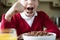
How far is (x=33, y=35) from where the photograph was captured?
2.45 ft

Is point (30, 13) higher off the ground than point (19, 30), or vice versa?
point (30, 13)

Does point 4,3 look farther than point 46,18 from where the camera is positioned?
Yes

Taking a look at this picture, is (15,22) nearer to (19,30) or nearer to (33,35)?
(19,30)

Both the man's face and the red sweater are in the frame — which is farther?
the red sweater

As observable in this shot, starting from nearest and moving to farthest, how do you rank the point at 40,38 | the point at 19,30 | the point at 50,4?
1. the point at 40,38
2. the point at 19,30
3. the point at 50,4

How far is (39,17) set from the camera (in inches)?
48.3

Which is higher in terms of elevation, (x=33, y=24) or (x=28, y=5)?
(x=28, y=5)

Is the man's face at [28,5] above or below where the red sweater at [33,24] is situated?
above

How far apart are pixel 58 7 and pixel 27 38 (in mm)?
2843

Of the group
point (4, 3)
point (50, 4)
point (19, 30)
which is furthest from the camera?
point (50, 4)

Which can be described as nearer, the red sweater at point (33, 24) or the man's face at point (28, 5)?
the man's face at point (28, 5)

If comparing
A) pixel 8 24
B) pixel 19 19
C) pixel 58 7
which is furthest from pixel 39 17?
pixel 58 7

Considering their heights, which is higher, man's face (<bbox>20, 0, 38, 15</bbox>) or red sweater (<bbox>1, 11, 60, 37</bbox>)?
man's face (<bbox>20, 0, 38, 15</bbox>)

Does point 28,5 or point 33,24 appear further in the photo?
point 33,24
